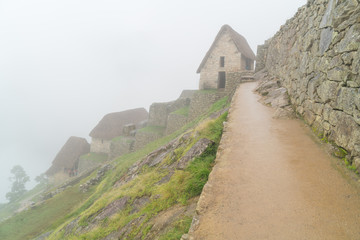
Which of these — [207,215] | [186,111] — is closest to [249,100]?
[207,215]

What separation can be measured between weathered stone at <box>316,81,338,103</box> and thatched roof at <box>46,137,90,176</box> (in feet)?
106

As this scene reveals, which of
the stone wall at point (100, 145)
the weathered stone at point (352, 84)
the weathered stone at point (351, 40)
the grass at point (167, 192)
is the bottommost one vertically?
the stone wall at point (100, 145)

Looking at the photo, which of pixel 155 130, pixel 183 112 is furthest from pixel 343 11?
pixel 155 130

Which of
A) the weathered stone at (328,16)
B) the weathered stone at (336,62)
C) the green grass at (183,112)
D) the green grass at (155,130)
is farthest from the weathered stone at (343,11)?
the green grass at (155,130)

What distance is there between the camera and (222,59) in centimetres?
2202

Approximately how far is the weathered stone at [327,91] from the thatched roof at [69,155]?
3229 cm

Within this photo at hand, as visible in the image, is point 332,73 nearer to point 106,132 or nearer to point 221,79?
point 221,79

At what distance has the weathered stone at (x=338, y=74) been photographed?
424 centimetres

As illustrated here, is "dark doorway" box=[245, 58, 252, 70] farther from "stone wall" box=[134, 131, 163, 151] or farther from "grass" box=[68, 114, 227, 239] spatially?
"grass" box=[68, 114, 227, 239]

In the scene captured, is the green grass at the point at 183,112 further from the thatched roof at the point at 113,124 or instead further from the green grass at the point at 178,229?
the green grass at the point at 178,229

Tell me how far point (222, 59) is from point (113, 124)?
17.6m

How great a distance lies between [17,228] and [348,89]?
53.8 ft

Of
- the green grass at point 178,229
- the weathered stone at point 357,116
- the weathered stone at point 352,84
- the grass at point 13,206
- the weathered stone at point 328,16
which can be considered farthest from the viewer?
the grass at point 13,206

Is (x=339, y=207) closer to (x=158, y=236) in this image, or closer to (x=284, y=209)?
(x=284, y=209)
